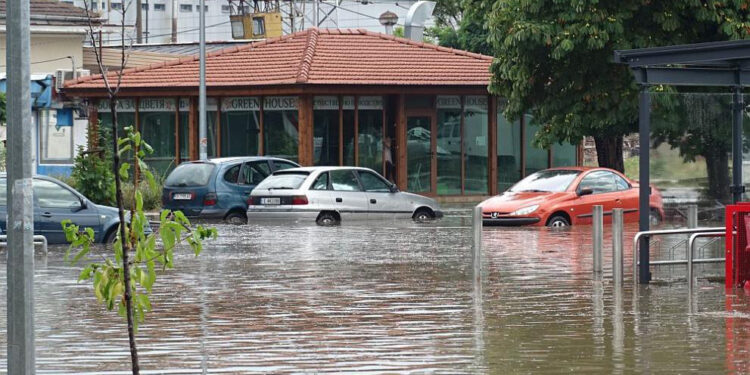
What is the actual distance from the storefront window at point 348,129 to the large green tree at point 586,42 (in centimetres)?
859

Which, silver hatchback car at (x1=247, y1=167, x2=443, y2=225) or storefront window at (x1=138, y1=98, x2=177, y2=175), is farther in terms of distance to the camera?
storefront window at (x1=138, y1=98, x2=177, y2=175)

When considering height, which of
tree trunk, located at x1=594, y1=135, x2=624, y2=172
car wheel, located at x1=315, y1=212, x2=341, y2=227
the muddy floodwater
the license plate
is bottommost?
the muddy floodwater

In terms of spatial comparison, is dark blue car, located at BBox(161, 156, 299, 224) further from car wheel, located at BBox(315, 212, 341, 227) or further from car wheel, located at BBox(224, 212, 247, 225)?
car wheel, located at BBox(315, 212, 341, 227)

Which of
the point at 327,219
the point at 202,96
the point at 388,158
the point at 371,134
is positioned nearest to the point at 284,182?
the point at 327,219

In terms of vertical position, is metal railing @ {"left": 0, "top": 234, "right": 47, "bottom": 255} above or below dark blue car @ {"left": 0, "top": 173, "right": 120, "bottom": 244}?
below

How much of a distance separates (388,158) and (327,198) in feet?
39.7

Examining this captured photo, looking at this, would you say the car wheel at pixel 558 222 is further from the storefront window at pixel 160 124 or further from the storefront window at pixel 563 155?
the storefront window at pixel 160 124

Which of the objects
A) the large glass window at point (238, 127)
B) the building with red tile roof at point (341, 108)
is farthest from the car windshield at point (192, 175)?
the large glass window at point (238, 127)

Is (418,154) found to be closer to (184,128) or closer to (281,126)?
(281,126)

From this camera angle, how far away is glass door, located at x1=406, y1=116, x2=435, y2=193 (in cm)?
4184

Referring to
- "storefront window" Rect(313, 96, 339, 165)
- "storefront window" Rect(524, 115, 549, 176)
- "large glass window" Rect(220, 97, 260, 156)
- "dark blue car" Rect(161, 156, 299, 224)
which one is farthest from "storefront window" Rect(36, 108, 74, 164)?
"dark blue car" Rect(161, 156, 299, 224)

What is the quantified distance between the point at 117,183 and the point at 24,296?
885 millimetres

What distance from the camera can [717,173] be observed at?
17625mm

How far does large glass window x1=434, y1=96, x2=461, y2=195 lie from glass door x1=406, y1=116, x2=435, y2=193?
219mm
